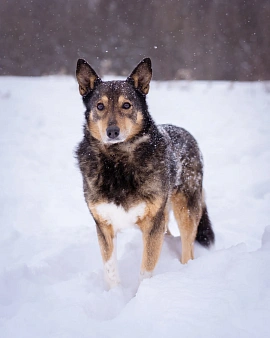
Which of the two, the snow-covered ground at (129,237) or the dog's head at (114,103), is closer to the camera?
the snow-covered ground at (129,237)

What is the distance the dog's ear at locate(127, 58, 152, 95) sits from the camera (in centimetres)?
310

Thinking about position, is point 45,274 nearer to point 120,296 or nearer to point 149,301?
point 120,296

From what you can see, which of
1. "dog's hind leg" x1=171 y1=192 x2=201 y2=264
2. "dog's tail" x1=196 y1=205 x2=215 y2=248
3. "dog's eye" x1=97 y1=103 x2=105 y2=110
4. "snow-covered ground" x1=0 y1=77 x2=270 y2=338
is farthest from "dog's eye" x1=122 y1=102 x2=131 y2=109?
"dog's tail" x1=196 y1=205 x2=215 y2=248

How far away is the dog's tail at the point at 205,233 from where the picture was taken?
153 inches

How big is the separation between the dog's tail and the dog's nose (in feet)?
5.65

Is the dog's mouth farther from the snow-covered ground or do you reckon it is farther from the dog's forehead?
the snow-covered ground

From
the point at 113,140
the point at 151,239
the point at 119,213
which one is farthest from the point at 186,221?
the point at 113,140

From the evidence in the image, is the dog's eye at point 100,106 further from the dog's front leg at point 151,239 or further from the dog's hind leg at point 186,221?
the dog's hind leg at point 186,221

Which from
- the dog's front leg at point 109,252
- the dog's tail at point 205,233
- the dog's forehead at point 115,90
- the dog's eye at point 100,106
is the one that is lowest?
the dog's tail at point 205,233

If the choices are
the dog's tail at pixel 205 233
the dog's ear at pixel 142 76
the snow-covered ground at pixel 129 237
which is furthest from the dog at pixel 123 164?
the dog's tail at pixel 205 233

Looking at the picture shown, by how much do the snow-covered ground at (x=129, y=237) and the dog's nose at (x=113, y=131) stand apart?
110 centimetres

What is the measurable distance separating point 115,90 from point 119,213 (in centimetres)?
103

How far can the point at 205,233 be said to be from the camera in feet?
12.8

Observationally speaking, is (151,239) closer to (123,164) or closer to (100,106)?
(123,164)
